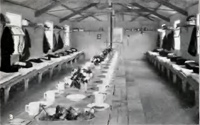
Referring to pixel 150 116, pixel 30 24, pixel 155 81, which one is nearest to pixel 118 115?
pixel 150 116

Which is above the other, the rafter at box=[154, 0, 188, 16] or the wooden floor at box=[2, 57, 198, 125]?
the rafter at box=[154, 0, 188, 16]

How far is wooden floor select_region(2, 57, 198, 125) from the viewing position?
2.65m

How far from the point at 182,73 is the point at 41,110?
436cm

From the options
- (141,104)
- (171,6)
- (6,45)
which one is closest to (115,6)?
(171,6)

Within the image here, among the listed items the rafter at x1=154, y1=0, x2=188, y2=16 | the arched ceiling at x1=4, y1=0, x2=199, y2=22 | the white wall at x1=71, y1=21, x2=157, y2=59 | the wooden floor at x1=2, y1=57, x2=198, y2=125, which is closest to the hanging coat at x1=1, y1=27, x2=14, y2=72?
the wooden floor at x1=2, y1=57, x2=198, y2=125

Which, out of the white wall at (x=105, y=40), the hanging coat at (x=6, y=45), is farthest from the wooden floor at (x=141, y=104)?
the white wall at (x=105, y=40)

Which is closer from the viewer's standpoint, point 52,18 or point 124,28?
point 52,18

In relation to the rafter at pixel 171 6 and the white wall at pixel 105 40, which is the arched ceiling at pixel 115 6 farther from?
the white wall at pixel 105 40

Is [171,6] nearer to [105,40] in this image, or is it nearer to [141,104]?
[141,104]

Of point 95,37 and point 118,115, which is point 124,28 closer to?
point 95,37

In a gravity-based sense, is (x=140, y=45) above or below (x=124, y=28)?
below

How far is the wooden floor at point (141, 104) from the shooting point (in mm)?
2652

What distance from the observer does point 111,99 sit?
2.94 metres

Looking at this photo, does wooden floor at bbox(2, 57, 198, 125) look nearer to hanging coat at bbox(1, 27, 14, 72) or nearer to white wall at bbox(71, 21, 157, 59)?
hanging coat at bbox(1, 27, 14, 72)
